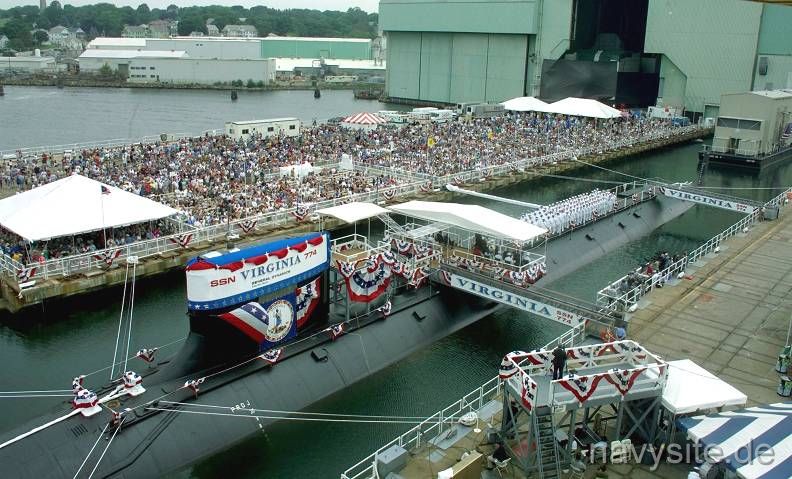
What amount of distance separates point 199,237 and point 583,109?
40.1m

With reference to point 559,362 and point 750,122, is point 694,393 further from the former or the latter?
point 750,122

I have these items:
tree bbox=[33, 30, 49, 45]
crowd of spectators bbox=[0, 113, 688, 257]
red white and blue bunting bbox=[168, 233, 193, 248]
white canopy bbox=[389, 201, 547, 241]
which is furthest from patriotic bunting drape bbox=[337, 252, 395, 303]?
tree bbox=[33, 30, 49, 45]

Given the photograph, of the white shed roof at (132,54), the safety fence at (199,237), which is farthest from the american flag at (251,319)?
the white shed roof at (132,54)

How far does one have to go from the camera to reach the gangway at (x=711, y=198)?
35594 mm

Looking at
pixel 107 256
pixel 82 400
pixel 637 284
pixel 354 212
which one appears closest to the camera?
pixel 82 400

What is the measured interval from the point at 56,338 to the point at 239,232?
9.11 m

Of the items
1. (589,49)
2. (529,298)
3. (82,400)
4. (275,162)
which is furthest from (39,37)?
(82,400)

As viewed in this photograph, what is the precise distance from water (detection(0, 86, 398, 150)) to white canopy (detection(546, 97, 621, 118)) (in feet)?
88.0

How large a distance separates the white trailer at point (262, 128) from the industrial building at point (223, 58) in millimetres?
72841

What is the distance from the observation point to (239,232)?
29.7 m

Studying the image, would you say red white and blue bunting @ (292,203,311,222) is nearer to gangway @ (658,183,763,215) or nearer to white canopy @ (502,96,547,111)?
gangway @ (658,183,763,215)

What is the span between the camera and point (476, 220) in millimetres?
22484

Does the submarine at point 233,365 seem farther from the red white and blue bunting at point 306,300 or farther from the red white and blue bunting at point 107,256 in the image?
the red white and blue bunting at point 107,256

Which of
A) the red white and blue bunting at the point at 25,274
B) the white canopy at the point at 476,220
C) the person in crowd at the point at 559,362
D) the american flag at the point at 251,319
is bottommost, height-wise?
the red white and blue bunting at the point at 25,274
